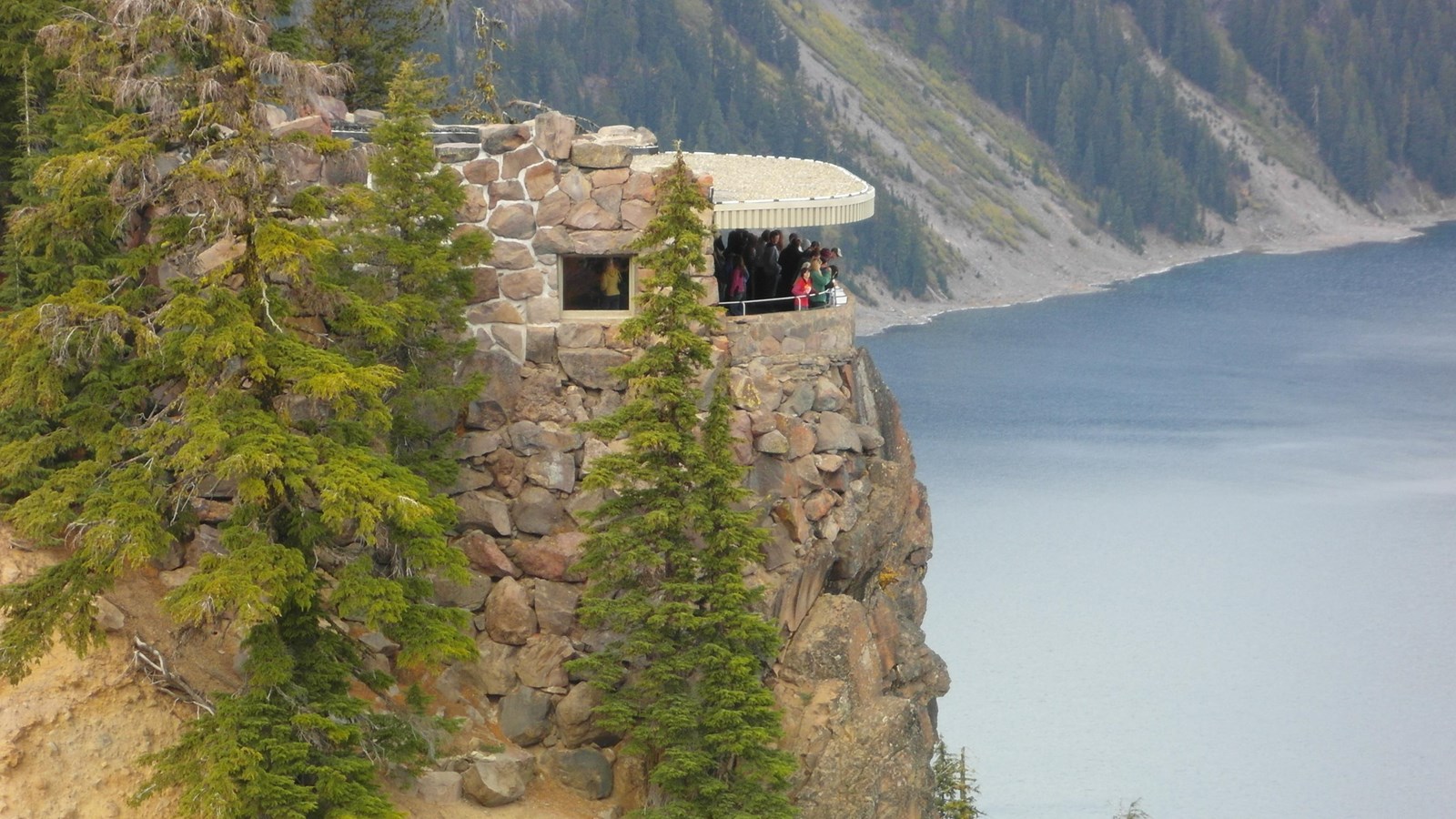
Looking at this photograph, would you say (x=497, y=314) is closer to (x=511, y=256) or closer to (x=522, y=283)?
(x=522, y=283)

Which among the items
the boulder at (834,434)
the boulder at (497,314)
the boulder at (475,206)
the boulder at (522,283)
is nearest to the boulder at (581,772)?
the boulder at (834,434)

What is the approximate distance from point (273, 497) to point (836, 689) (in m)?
8.71

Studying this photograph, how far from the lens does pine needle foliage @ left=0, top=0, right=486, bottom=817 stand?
1942 cm

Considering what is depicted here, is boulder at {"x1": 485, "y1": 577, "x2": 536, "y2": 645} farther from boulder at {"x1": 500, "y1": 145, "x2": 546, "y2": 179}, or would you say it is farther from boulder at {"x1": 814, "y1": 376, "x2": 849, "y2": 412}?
boulder at {"x1": 500, "y1": 145, "x2": 546, "y2": 179}

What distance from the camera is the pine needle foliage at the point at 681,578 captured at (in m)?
23.1

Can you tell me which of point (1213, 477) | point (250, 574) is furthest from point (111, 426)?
point (1213, 477)

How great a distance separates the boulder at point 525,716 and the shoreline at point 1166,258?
81973 mm

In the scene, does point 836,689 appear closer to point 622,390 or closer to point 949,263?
point 622,390

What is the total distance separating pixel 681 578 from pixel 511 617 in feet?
8.70

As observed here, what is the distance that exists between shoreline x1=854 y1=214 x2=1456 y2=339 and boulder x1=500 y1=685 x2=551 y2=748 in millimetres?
81973

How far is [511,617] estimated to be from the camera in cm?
2466

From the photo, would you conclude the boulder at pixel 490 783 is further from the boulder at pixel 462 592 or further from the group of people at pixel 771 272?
the group of people at pixel 771 272

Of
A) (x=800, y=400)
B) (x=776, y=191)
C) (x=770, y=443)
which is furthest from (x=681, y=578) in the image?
(x=776, y=191)

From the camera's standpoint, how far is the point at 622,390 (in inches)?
1005
